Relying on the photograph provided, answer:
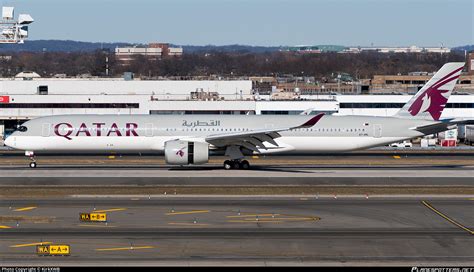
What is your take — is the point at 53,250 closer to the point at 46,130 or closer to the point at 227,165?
the point at 227,165

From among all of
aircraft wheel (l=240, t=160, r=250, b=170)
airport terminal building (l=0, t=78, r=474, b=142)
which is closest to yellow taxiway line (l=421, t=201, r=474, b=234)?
aircraft wheel (l=240, t=160, r=250, b=170)

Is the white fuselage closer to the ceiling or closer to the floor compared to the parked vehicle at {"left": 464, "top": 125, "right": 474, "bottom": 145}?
closer to the ceiling

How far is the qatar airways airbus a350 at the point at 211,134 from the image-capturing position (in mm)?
→ 59312

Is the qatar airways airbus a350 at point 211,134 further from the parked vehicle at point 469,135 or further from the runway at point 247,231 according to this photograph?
the parked vehicle at point 469,135

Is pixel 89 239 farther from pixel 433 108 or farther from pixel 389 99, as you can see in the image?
pixel 389 99

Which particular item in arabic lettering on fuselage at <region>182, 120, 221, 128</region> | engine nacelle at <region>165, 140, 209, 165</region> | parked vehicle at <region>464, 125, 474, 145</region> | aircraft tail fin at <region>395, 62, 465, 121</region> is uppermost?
aircraft tail fin at <region>395, 62, 465, 121</region>

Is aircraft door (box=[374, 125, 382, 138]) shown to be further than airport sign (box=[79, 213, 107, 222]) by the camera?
Yes

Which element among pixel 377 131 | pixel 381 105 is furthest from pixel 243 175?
pixel 381 105

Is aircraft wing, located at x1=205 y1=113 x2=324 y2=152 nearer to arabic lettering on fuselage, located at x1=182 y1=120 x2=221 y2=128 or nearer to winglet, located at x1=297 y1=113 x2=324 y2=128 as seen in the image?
winglet, located at x1=297 y1=113 x2=324 y2=128

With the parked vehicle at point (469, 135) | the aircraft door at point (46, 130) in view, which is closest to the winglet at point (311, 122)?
the aircraft door at point (46, 130)

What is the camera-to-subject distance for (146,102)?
318ft

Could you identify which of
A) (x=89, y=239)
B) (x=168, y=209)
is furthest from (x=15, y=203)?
(x=89, y=239)

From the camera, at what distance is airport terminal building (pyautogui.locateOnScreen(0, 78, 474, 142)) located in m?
95.1

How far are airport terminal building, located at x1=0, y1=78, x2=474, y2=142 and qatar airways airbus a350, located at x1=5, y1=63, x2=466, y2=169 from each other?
1296 inches
